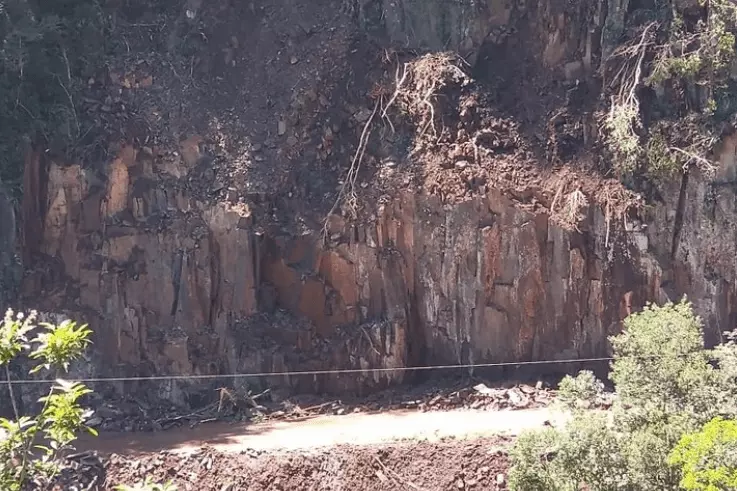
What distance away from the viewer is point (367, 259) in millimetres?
13406

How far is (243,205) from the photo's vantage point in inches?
538

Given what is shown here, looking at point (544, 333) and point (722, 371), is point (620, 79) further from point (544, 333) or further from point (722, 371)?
point (722, 371)

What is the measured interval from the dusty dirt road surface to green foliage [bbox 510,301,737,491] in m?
2.35

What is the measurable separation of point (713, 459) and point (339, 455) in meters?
5.62

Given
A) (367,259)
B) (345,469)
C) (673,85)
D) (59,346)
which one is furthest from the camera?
(367,259)

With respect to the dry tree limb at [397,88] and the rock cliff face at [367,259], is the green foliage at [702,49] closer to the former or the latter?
the rock cliff face at [367,259]

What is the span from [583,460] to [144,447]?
265 inches

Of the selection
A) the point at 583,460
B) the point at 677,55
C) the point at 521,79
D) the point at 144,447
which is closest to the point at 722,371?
the point at 583,460

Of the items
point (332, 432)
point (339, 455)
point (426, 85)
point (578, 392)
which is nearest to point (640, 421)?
point (578, 392)

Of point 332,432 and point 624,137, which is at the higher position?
point 624,137

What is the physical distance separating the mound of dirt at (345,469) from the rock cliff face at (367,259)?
2324 mm

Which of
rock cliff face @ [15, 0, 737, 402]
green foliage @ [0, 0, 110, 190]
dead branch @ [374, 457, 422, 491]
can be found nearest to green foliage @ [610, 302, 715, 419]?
dead branch @ [374, 457, 422, 491]

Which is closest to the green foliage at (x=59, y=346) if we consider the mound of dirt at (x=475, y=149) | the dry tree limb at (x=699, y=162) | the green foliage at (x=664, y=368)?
the green foliage at (x=664, y=368)

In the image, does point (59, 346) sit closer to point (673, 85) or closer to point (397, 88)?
point (397, 88)
